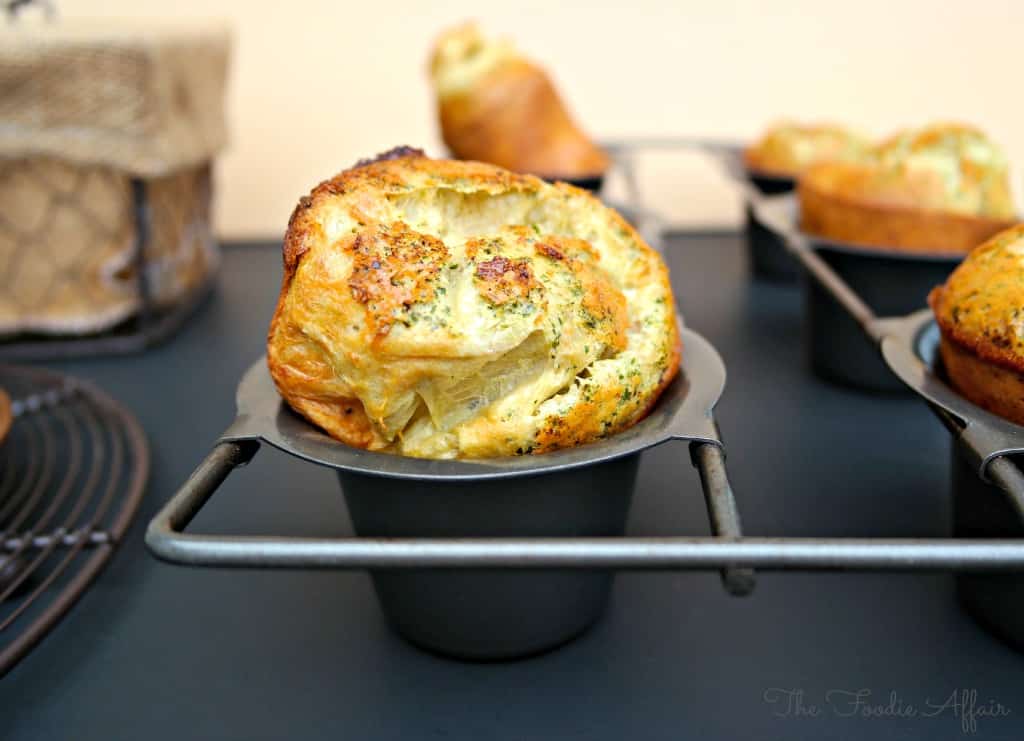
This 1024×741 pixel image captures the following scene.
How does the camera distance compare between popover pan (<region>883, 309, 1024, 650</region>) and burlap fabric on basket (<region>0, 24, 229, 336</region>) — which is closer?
popover pan (<region>883, 309, 1024, 650</region>)

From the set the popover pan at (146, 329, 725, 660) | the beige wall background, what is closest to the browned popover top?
the popover pan at (146, 329, 725, 660)

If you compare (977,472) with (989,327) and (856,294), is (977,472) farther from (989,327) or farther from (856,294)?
(856,294)

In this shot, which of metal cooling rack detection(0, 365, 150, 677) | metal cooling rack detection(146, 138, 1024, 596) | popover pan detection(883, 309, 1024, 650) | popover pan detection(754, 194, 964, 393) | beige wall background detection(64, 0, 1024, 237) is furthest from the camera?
beige wall background detection(64, 0, 1024, 237)

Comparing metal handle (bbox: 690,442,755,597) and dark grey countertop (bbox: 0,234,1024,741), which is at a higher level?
metal handle (bbox: 690,442,755,597)

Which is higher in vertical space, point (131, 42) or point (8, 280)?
point (131, 42)

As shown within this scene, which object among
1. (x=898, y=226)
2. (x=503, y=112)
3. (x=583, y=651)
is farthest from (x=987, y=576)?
(x=503, y=112)

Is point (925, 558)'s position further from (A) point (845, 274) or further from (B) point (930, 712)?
A: (A) point (845, 274)

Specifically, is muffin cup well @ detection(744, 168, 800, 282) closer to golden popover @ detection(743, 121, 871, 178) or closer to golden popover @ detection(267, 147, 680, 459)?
golden popover @ detection(743, 121, 871, 178)

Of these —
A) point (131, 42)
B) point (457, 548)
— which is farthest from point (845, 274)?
point (131, 42)
